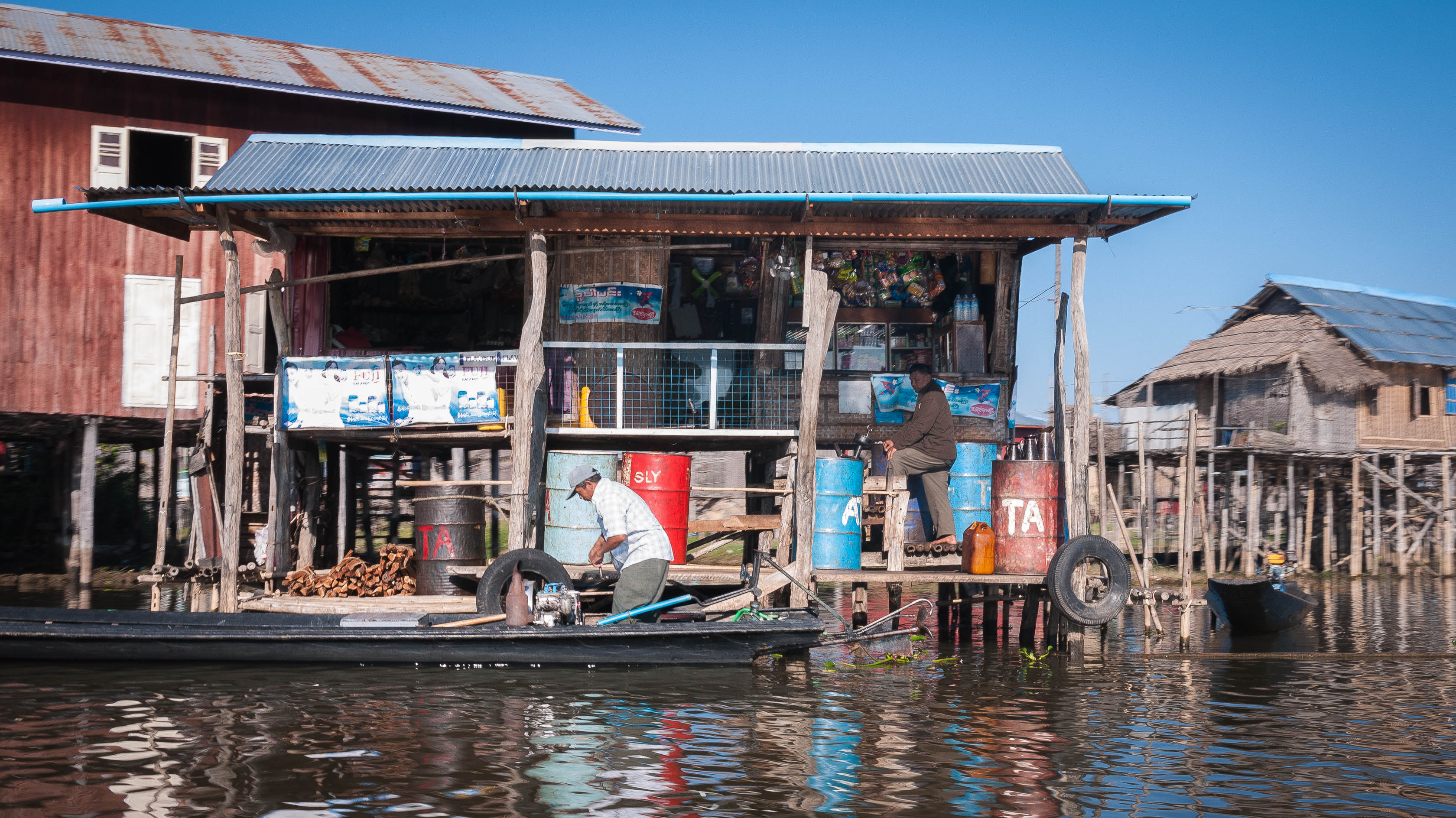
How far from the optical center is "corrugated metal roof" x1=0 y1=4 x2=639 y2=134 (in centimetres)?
1853

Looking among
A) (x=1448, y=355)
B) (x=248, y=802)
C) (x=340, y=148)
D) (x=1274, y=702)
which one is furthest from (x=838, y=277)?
(x=1448, y=355)

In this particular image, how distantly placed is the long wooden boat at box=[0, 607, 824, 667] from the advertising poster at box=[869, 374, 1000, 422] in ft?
16.1

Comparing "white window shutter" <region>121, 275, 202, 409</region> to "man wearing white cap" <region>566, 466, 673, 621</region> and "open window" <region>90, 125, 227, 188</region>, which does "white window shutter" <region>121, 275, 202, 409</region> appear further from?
"man wearing white cap" <region>566, 466, 673, 621</region>

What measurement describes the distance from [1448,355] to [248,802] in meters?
31.7

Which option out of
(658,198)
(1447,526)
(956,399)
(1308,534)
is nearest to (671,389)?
(658,198)

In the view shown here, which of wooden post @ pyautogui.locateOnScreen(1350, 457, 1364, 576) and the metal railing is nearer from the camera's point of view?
the metal railing

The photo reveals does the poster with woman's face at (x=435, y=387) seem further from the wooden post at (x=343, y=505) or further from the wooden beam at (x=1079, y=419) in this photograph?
the wooden beam at (x=1079, y=419)

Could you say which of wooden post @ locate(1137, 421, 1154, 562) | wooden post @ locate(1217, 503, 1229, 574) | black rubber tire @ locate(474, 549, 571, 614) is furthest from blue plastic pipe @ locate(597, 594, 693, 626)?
wooden post @ locate(1217, 503, 1229, 574)

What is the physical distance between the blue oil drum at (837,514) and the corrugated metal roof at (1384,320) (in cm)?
2059

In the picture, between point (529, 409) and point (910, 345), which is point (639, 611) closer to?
point (529, 409)

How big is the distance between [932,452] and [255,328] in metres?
10.3

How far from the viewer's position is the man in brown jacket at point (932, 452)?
→ 13.5m

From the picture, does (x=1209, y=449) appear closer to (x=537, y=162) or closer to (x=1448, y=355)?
(x=1448, y=355)

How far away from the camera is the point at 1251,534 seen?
26219 millimetres
